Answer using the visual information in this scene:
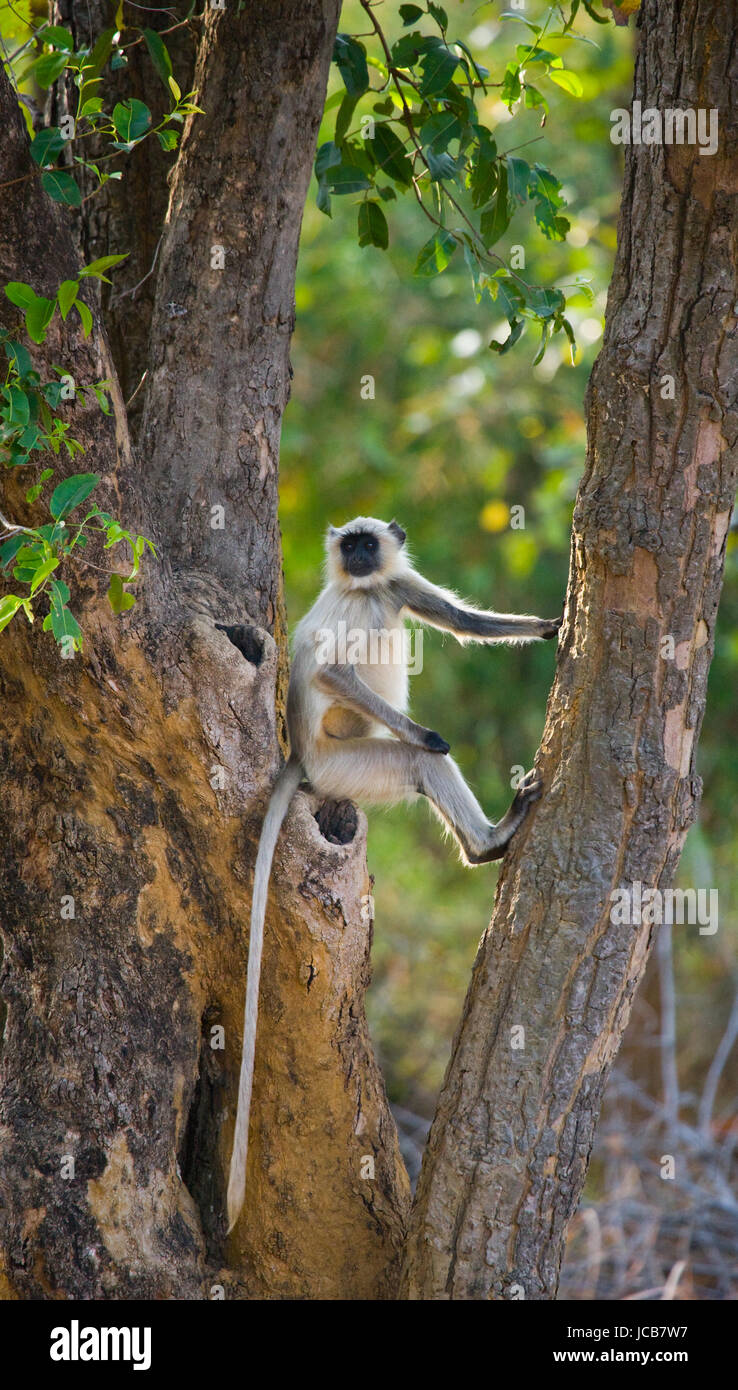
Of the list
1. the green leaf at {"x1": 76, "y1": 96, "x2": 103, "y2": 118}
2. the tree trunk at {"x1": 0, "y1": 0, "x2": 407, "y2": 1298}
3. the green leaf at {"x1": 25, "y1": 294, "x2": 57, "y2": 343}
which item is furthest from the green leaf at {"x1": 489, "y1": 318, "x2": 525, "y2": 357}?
the green leaf at {"x1": 25, "y1": 294, "x2": 57, "y2": 343}

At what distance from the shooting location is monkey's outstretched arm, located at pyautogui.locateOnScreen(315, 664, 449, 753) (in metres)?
3.63

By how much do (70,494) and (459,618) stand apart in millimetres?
1708

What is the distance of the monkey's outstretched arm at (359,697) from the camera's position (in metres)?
3.63

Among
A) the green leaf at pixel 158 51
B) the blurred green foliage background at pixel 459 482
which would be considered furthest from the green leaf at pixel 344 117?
the blurred green foliage background at pixel 459 482

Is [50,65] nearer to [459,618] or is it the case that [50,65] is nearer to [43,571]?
[43,571]

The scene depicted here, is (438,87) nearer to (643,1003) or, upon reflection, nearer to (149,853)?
(149,853)

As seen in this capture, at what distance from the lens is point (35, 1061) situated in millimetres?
2771

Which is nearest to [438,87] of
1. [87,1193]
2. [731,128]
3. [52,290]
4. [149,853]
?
[731,128]

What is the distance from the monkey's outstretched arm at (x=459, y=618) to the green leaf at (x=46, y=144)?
5.53 feet

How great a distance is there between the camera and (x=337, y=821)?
3.13 meters

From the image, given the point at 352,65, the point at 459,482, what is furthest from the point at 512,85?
the point at 459,482

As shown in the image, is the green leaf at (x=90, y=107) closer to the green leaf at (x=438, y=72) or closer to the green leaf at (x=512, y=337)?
the green leaf at (x=438, y=72)

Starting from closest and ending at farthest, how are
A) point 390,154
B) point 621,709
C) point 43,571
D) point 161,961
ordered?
point 43,571 → point 621,709 → point 161,961 → point 390,154

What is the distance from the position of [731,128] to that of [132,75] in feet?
6.26
